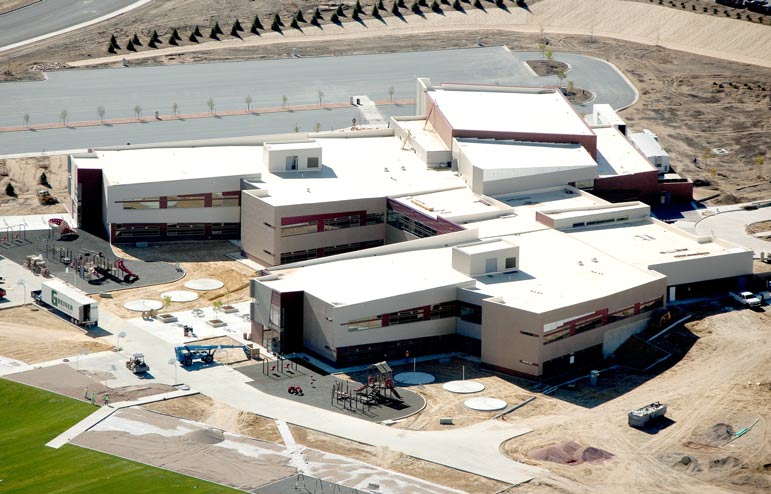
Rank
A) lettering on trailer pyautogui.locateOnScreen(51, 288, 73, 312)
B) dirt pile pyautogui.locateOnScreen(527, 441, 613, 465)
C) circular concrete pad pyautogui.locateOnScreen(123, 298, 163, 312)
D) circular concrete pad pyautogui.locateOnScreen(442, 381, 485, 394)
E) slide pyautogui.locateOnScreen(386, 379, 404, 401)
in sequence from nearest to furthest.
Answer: dirt pile pyautogui.locateOnScreen(527, 441, 613, 465) < slide pyautogui.locateOnScreen(386, 379, 404, 401) < circular concrete pad pyautogui.locateOnScreen(442, 381, 485, 394) < lettering on trailer pyautogui.locateOnScreen(51, 288, 73, 312) < circular concrete pad pyautogui.locateOnScreen(123, 298, 163, 312)

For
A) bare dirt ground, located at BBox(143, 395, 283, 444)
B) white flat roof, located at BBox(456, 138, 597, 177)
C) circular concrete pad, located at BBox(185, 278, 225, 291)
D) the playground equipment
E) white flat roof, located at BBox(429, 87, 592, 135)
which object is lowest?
bare dirt ground, located at BBox(143, 395, 283, 444)

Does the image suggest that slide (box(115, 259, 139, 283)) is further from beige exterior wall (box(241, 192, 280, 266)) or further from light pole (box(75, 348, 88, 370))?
light pole (box(75, 348, 88, 370))

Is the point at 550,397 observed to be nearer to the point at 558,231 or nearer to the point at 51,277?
the point at 558,231

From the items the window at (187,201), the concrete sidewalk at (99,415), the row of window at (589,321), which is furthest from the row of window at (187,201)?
the row of window at (589,321)

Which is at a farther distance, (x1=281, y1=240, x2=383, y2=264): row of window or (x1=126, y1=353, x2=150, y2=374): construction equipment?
(x1=281, y1=240, x2=383, y2=264): row of window

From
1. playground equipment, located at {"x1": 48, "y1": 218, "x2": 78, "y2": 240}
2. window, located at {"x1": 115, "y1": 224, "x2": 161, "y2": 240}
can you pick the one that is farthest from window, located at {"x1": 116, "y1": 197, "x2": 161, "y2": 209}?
playground equipment, located at {"x1": 48, "y1": 218, "x2": 78, "y2": 240}

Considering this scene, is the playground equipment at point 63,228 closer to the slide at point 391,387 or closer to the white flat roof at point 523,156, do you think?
the white flat roof at point 523,156

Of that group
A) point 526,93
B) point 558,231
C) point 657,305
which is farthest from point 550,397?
point 526,93
